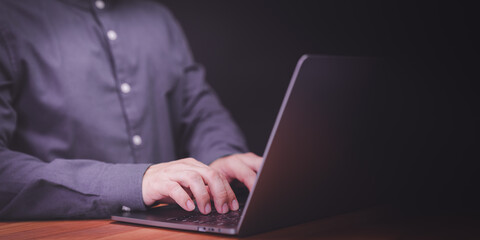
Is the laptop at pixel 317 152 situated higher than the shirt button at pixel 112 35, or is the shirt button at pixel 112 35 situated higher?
the shirt button at pixel 112 35

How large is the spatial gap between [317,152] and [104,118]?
827 mm

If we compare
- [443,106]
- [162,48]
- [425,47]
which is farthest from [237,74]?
[443,106]

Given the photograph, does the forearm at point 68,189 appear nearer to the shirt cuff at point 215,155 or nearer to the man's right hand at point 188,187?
the man's right hand at point 188,187

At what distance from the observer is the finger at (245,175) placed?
0.95 meters

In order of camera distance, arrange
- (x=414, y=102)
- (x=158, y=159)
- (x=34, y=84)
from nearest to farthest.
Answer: (x=414, y=102) → (x=34, y=84) → (x=158, y=159)

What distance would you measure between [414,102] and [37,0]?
3.39ft

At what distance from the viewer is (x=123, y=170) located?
86 cm

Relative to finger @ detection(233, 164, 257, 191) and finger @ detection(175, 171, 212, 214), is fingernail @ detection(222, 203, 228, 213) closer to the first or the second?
finger @ detection(175, 171, 212, 214)

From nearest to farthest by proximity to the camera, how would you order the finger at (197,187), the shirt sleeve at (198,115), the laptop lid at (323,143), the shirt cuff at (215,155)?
1. the laptop lid at (323,143)
2. the finger at (197,187)
3. the shirt cuff at (215,155)
4. the shirt sleeve at (198,115)

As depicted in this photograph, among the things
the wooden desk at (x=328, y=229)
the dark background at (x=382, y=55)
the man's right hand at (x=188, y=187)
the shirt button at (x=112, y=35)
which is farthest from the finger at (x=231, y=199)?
the shirt button at (x=112, y=35)

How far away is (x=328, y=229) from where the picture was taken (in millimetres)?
700

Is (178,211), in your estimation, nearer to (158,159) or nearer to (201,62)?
(158,159)

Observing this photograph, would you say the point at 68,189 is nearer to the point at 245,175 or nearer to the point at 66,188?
the point at 66,188

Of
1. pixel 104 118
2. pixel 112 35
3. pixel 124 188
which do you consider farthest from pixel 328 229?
pixel 112 35
